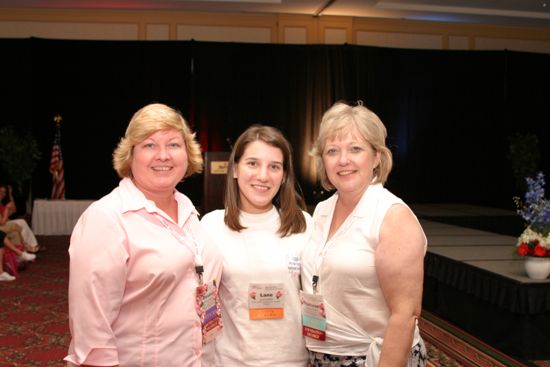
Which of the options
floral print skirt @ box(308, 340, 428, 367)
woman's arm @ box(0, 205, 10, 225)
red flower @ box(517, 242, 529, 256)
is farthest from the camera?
woman's arm @ box(0, 205, 10, 225)

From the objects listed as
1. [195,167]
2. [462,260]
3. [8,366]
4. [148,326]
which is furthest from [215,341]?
[462,260]

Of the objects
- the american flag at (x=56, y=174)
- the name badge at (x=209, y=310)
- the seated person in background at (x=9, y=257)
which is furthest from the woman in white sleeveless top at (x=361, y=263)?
the american flag at (x=56, y=174)

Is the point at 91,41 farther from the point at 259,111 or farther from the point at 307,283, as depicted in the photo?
the point at 307,283

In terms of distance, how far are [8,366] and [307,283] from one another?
9.40ft

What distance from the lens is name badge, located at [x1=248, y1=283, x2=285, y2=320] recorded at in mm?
1902

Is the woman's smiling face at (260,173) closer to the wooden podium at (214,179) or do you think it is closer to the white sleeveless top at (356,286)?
the white sleeveless top at (356,286)

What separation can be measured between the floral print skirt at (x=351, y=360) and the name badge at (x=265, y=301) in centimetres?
19

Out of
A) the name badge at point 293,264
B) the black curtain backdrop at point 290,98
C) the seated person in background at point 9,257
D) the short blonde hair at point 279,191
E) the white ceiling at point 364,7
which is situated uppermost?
the white ceiling at point 364,7

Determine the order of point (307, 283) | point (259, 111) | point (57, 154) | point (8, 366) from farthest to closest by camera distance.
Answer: point (259, 111) < point (57, 154) < point (8, 366) < point (307, 283)

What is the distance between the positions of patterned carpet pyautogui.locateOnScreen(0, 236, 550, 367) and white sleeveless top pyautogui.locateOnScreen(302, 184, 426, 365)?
94.8 inches

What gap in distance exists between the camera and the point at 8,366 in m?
3.85

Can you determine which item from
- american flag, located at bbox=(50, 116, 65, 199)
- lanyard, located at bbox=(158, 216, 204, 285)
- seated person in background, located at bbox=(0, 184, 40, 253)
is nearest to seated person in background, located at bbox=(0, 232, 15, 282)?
seated person in background, located at bbox=(0, 184, 40, 253)

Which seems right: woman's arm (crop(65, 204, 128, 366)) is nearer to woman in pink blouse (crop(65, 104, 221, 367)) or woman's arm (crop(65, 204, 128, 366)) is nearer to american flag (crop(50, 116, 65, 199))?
woman in pink blouse (crop(65, 104, 221, 367))

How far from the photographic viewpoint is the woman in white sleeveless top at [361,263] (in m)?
1.73
